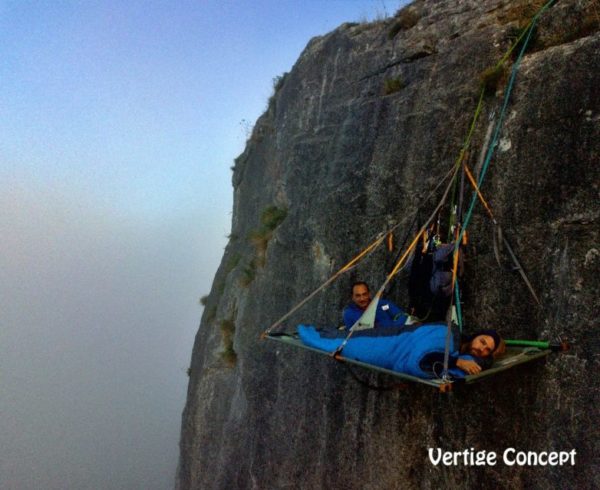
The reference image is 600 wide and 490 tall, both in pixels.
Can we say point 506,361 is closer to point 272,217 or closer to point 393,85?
point 393,85

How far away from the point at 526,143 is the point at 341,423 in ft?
14.8

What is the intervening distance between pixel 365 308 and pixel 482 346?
1.95 metres

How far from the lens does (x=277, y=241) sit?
978 centimetres

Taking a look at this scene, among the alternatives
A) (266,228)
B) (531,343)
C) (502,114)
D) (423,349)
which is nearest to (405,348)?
(423,349)

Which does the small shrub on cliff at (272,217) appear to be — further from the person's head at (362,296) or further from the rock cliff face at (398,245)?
the person's head at (362,296)

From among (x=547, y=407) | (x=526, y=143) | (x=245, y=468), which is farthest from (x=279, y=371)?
(x=526, y=143)

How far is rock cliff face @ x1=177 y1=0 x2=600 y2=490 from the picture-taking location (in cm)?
504

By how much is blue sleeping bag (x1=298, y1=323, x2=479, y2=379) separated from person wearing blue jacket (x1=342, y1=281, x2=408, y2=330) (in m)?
0.57

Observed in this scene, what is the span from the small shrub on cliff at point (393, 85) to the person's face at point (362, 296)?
372 cm

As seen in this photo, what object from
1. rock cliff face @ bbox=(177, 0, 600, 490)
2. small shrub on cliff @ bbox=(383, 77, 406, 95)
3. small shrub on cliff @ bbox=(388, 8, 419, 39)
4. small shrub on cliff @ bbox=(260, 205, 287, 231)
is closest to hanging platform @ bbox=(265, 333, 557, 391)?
rock cliff face @ bbox=(177, 0, 600, 490)

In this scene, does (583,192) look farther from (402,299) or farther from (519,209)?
(402,299)

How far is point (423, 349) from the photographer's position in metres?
4.83

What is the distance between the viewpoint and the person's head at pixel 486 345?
4777 mm

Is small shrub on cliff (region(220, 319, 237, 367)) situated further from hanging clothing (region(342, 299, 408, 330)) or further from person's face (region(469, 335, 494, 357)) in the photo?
person's face (region(469, 335, 494, 357))
